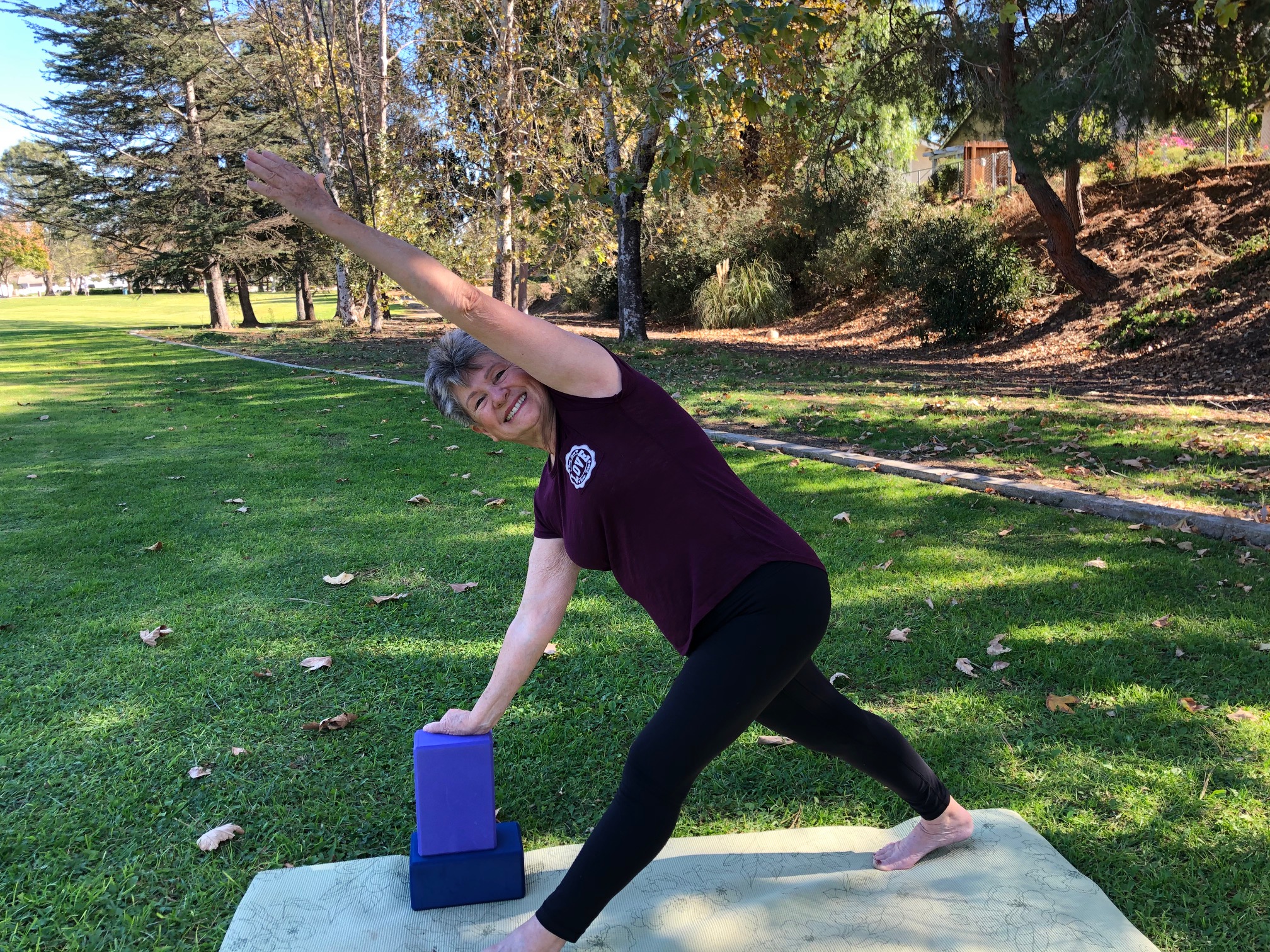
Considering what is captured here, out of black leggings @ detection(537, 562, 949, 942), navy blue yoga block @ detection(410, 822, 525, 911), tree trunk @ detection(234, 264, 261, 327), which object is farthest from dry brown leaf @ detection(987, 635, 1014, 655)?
tree trunk @ detection(234, 264, 261, 327)

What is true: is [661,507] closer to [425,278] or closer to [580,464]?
[580,464]

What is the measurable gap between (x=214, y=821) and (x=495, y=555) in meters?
2.61

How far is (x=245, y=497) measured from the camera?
7.13m

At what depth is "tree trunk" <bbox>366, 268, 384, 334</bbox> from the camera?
21938 millimetres

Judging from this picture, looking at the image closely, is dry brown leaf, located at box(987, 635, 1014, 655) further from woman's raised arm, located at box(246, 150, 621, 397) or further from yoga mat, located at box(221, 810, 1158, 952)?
woman's raised arm, located at box(246, 150, 621, 397)

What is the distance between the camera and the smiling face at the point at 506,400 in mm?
2152

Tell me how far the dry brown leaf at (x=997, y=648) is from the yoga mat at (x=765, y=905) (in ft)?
3.69

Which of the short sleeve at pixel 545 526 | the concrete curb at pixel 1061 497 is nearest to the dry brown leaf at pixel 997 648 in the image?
the concrete curb at pixel 1061 497

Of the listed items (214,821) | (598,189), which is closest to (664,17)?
(598,189)

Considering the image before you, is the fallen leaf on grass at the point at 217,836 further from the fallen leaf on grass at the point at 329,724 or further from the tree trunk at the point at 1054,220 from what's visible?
the tree trunk at the point at 1054,220

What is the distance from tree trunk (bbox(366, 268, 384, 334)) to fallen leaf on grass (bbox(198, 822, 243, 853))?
66.0ft

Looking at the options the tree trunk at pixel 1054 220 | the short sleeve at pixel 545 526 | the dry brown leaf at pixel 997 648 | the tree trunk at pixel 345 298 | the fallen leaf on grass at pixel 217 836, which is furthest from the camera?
the tree trunk at pixel 345 298

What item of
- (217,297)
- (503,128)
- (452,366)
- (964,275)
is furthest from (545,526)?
(217,297)

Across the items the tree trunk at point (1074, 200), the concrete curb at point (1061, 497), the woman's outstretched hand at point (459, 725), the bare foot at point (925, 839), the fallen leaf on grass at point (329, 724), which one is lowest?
the bare foot at point (925, 839)
